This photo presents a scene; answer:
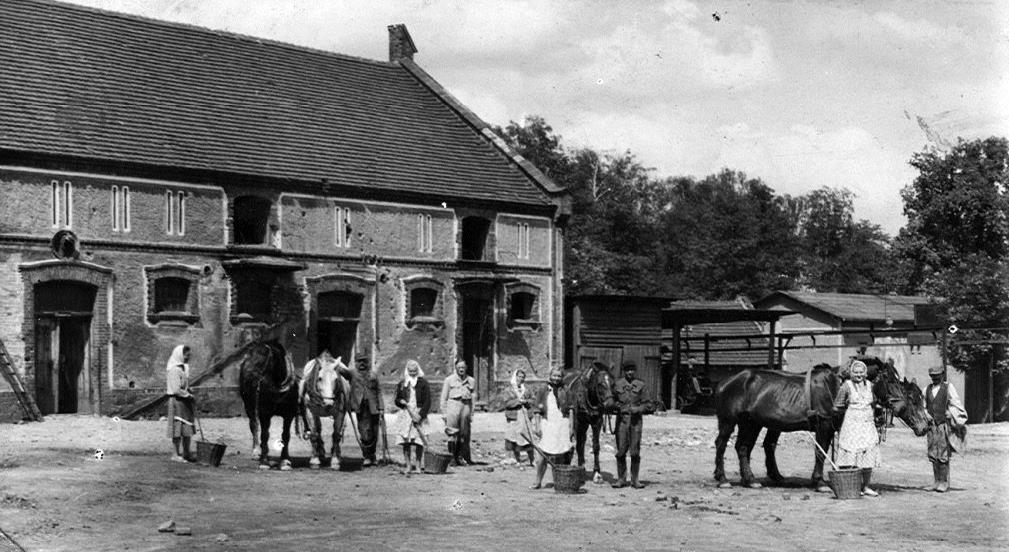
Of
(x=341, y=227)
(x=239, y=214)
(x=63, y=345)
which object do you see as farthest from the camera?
(x=341, y=227)

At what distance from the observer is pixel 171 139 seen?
29.2 m

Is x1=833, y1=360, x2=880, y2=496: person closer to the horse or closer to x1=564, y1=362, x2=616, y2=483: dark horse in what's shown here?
x1=564, y1=362, x2=616, y2=483: dark horse

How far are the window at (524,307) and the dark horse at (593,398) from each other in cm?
1672

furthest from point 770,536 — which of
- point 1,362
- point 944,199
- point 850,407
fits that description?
point 944,199

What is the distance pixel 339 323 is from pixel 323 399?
13.0 m

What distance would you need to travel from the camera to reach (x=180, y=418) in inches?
741

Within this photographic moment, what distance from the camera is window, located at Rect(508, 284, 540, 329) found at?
1375 inches

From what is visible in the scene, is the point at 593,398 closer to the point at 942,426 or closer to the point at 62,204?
the point at 942,426

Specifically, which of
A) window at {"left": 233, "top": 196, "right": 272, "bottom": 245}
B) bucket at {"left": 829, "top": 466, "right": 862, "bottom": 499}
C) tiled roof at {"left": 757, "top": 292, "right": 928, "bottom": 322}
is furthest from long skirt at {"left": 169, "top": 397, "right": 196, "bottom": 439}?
tiled roof at {"left": 757, "top": 292, "right": 928, "bottom": 322}

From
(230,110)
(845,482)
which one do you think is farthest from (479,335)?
(845,482)

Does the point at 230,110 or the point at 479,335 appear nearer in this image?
the point at 230,110

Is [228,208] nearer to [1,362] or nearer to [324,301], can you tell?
[324,301]

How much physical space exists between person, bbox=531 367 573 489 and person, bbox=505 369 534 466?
1.27 m

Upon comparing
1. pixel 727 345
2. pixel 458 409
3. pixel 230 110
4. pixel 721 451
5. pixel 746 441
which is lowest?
pixel 721 451
